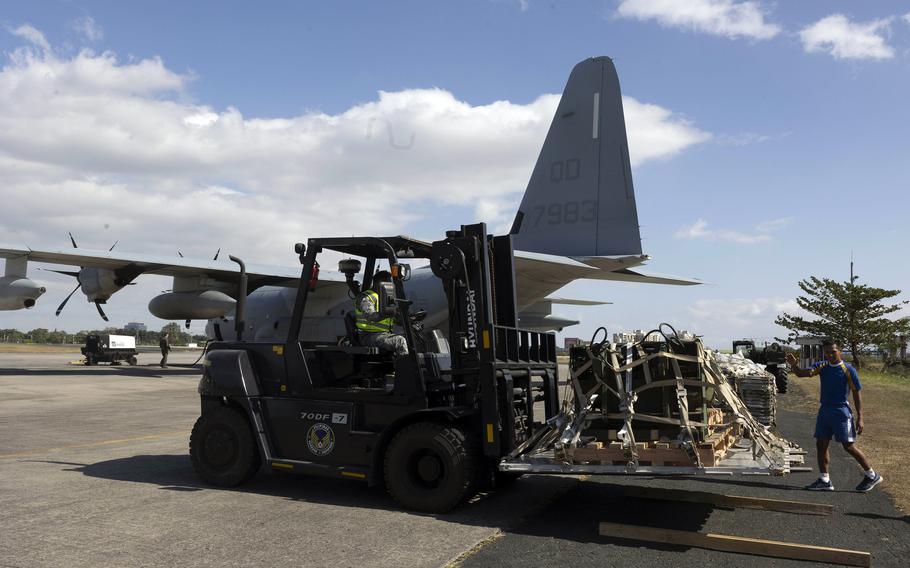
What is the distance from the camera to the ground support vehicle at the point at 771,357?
1050 inches

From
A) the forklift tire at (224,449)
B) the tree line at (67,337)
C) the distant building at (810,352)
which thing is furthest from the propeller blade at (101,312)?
the tree line at (67,337)

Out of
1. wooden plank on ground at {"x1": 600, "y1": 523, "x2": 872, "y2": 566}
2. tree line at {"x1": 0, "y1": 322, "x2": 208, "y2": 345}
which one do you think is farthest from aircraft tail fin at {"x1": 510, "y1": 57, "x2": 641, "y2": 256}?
tree line at {"x1": 0, "y1": 322, "x2": 208, "y2": 345}

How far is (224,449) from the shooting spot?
7125 mm

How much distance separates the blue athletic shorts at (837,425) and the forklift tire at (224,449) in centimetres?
621

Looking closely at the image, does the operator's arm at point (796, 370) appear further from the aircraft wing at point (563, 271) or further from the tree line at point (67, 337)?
the tree line at point (67, 337)

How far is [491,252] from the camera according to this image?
706cm

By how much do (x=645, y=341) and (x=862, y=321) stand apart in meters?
45.5

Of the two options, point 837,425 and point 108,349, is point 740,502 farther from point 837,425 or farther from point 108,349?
point 108,349

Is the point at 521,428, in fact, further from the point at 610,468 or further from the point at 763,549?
the point at 763,549

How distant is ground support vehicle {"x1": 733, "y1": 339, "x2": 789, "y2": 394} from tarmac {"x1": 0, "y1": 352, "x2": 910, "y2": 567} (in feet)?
62.5

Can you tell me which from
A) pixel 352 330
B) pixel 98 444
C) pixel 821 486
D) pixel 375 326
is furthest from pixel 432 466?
pixel 98 444

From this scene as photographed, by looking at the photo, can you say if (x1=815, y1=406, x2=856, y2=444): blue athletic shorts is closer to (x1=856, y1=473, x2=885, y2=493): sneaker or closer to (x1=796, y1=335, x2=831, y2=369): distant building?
(x1=856, y1=473, x2=885, y2=493): sneaker

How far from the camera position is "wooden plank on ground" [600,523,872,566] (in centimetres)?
464

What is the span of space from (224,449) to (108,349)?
38020mm
